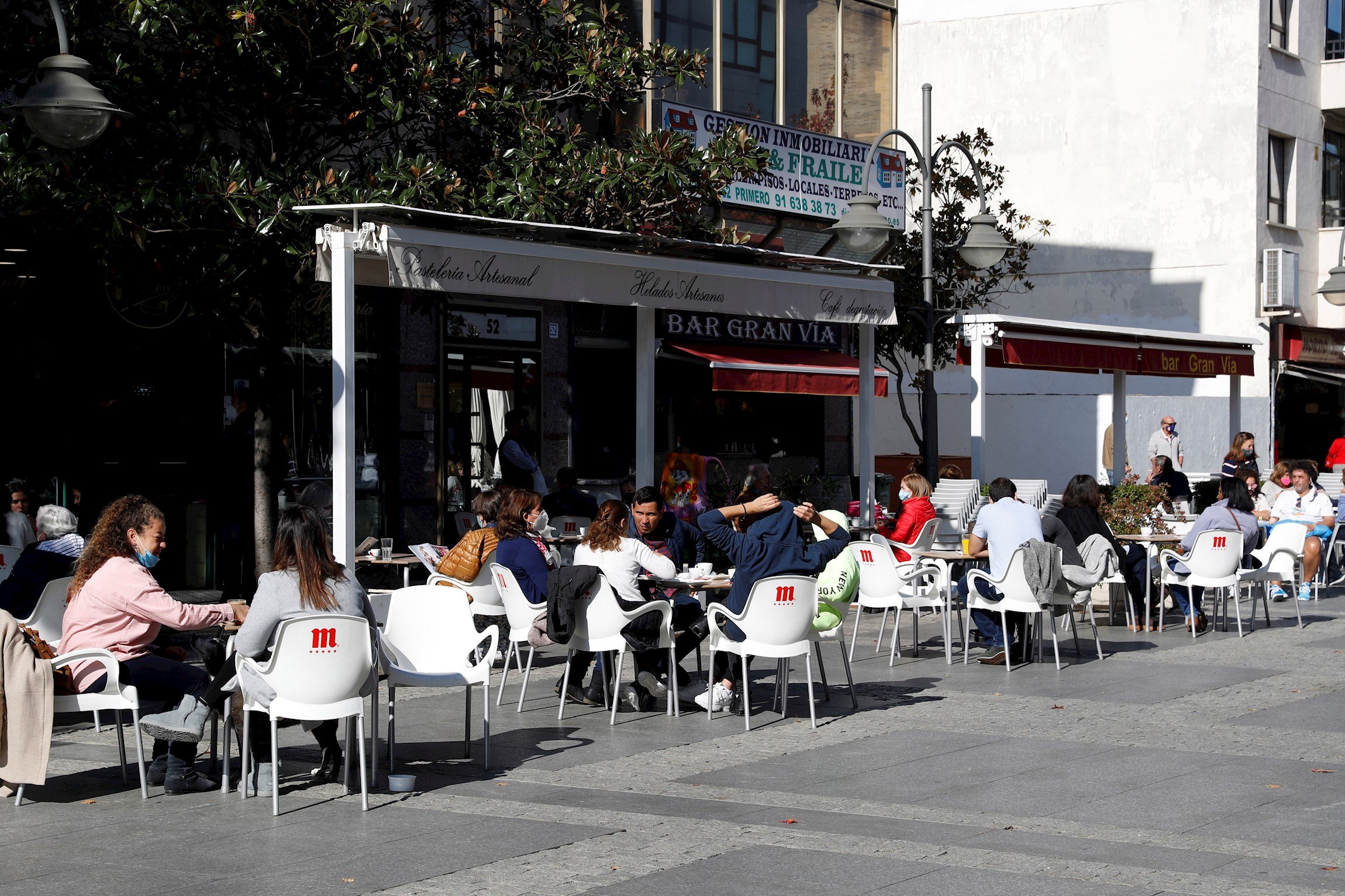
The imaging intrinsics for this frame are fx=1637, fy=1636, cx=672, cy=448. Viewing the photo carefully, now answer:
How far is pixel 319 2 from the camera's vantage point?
12.2 metres

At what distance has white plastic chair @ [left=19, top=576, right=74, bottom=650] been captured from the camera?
9195mm

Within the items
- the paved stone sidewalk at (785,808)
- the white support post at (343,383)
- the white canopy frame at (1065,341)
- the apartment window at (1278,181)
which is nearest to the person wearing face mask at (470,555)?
the white support post at (343,383)

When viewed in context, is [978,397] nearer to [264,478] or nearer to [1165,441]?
[1165,441]

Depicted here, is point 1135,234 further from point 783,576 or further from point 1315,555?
point 783,576

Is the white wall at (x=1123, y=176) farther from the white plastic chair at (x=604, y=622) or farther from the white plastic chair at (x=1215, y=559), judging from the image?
the white plastic chair at (x=604, y=622)

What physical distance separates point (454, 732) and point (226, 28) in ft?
18.7

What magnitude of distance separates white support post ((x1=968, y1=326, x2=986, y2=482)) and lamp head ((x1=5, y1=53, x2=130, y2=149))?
1152 centimetres

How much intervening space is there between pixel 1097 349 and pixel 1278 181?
46.6 feet

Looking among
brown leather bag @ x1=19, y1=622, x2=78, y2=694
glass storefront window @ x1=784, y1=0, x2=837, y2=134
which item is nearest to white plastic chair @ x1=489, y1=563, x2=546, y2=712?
brown leather bag @ x1=19, y1=622, x2=78, y2=694

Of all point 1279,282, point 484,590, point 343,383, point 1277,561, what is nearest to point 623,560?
point 484,590

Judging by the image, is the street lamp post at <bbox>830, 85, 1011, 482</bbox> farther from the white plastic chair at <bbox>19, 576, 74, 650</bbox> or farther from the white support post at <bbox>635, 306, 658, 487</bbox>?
the white plastic chair at <bbox>19, 576, 74, 650</bbox>

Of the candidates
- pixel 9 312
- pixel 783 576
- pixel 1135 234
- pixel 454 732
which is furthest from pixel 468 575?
Result: pixel 1135 234

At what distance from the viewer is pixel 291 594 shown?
24.8 ft

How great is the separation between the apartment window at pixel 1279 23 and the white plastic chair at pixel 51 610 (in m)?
27.9
